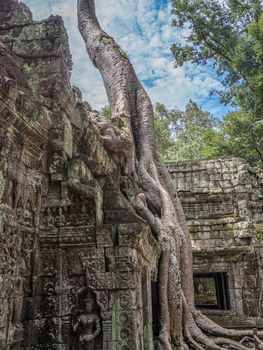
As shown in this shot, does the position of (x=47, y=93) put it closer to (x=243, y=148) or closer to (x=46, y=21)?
(x=46, y=21)

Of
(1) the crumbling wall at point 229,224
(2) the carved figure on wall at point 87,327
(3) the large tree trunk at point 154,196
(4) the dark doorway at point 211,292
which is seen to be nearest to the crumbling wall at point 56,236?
(2) the carved figure on wall at point 87,327

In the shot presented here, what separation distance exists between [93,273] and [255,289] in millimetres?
5683

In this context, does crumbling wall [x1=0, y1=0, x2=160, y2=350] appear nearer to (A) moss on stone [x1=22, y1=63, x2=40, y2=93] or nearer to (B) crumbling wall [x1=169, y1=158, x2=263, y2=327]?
(A) moss on stone [x1=22, y1=63, x2=40, y2=93]

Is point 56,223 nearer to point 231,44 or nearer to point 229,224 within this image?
point 229,224

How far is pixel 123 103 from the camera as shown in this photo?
671 cm

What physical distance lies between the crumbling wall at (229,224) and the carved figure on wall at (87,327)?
490 centimetres

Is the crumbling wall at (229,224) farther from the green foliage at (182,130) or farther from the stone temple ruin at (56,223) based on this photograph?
the green foliage at (182,130)

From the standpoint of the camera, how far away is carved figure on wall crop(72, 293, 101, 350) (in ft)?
9.25

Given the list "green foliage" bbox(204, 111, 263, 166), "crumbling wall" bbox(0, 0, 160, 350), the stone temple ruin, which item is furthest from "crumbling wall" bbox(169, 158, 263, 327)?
"crumbling wall" bbox(0, 0, 160, 350)

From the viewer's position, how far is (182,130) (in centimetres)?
2072

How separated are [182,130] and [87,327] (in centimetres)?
1859

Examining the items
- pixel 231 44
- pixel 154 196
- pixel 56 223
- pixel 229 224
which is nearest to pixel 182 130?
pixel 231 44

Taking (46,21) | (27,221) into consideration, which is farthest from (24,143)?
(46,21)

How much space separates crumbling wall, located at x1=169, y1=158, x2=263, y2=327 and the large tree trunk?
201 centimetres
